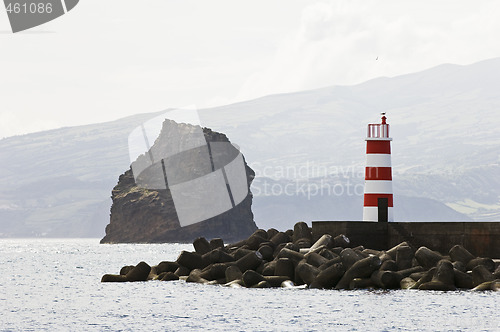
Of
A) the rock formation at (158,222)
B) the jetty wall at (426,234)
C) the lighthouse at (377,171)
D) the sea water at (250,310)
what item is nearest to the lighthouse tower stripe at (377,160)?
the lighthouse at (377,171)

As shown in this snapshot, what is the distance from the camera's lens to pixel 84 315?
22.7 metres

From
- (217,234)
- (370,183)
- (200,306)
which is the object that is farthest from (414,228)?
(217,234)

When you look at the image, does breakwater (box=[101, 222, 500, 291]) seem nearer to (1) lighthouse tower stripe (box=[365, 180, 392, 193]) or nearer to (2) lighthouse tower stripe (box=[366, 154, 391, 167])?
(1) lighthouse tower stripe (box=[365, 180, 392, 193])

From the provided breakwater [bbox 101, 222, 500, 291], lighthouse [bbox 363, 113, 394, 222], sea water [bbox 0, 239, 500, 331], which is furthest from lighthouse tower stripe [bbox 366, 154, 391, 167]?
sea water [bbox 0, 239, 500, 331]

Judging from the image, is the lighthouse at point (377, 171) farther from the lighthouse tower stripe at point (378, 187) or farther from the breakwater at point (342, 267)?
the breakwater at point (342, 267)

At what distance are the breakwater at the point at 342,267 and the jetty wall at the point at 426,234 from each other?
28 cm

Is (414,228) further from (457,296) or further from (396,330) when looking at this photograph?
(396,330)

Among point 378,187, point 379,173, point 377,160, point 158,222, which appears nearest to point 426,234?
point 378,187

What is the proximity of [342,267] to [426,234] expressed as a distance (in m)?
3.77

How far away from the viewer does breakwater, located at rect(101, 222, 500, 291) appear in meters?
23.8

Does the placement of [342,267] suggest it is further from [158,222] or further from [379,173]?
[158,222]

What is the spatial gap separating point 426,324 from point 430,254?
17.6 feet

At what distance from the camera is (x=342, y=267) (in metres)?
24.4

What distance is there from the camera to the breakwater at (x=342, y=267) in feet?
78.2
